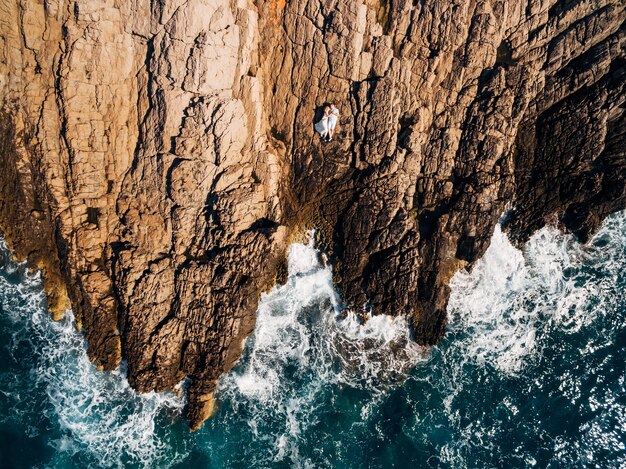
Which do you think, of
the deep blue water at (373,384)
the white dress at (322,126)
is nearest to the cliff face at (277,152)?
the white dress at (322,126)

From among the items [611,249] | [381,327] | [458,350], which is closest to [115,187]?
[381,327]

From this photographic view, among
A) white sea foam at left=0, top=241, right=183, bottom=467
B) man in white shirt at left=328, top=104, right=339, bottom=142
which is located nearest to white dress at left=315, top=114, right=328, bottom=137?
man in white shirt at left=328, top=104, right=339, bottom=142

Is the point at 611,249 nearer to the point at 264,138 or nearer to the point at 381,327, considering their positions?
the point at 381,327

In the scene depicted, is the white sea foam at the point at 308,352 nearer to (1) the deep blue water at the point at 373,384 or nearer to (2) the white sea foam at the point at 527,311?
(1) the deep blue water at the point at 373,384

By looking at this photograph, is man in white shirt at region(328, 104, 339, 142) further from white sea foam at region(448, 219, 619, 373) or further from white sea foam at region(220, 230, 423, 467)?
white sea foam at region(448, 219, 619, 373)

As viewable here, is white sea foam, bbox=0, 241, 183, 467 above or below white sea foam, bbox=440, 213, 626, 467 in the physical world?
below

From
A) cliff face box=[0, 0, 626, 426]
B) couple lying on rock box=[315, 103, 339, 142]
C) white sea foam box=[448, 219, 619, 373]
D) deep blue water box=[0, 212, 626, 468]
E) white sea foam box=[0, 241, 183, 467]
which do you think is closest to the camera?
→ deep blue water box=[0, 212, 626, 468]
